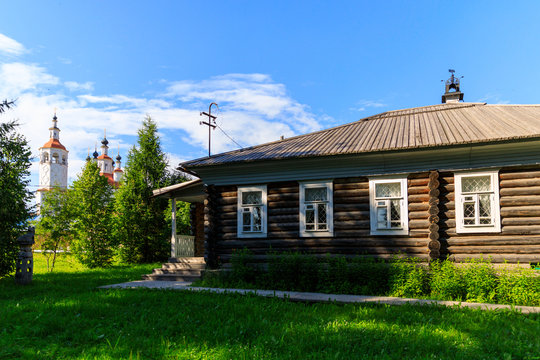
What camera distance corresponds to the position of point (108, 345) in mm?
6254

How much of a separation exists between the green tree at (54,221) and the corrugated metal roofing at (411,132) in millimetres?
10232

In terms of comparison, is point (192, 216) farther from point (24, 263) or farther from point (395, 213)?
point (395, 213)

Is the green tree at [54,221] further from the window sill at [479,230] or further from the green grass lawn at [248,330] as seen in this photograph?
the window sill at [479,230]

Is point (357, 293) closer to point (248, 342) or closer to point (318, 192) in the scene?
point (318, 192)

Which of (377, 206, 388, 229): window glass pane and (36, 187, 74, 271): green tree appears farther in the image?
(36, 187, 74, 271): green tree

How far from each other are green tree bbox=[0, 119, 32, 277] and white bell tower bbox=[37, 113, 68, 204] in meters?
73.2

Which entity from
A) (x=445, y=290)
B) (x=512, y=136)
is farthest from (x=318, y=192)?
(x=512, y=136)

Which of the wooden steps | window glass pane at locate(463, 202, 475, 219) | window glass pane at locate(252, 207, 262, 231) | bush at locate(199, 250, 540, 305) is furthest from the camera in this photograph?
the wooden steps

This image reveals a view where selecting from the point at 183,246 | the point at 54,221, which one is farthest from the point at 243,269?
the point at 54,221

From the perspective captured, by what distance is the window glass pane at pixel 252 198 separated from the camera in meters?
13.5

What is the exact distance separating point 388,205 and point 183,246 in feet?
29.6

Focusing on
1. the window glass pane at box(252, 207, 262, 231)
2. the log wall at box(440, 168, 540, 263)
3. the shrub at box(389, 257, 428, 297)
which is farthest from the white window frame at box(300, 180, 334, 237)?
the log wall at box(440, 168, 540, 263)

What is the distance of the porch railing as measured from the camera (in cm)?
1634

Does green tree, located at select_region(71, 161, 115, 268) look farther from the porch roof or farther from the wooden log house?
the wooden log house
